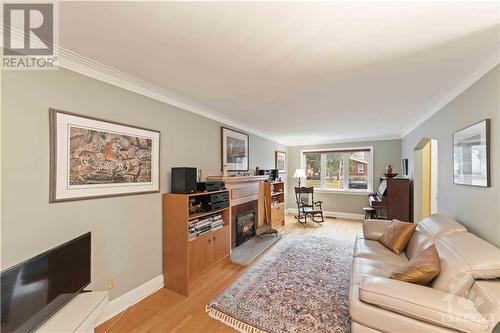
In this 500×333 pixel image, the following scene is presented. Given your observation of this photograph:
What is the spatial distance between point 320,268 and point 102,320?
2677 millimetres

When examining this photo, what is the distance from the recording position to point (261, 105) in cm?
300

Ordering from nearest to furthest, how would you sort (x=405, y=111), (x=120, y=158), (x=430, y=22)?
(x=430, y=22) → (x=120, y=158) → (x=405, y=111)

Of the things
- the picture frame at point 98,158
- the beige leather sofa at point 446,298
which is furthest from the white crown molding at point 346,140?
the picture frame at point 98,158

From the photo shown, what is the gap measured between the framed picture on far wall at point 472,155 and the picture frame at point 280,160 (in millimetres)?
4171

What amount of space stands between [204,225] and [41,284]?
5.31ft

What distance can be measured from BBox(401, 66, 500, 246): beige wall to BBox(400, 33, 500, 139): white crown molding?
0.19ft

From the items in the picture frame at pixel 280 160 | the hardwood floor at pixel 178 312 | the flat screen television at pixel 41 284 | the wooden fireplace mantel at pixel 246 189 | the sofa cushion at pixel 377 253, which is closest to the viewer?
the flat screen television at pixel 41 284

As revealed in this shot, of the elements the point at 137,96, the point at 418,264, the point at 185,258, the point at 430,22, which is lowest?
the point at 185,258

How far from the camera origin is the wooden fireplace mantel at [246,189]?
335cm

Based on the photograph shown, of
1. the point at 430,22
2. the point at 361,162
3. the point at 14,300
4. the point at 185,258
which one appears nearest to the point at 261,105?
the point at 430,22

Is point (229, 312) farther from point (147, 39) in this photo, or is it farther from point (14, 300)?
point (147, 39)

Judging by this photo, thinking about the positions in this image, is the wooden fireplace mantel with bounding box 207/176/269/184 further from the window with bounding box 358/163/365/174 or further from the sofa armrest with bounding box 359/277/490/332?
the window with bounding box 358/163/365/174

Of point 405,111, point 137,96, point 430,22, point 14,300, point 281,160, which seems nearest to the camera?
point 14,300

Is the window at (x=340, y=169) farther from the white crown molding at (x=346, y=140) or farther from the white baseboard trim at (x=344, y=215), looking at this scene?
the white baseboard trim at (x=344, y=215)
